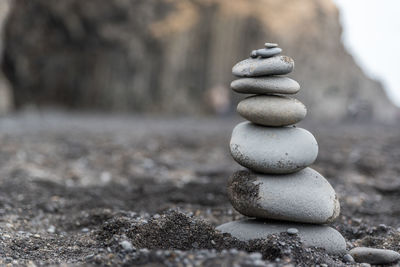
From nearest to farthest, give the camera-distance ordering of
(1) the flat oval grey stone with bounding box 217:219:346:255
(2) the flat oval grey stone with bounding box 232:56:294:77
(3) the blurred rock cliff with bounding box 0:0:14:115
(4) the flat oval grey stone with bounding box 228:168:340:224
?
1. (1) the flat oval grey stone with bounding box 217:219:346:255
2. (4) the flat oval grey stone with bounding box 228:168:340:224
3. (2) the flat oval grey stone with bounding box 232:56:294:77
4. (3) the blurred rock cliff with bounding box 0:0:14:115

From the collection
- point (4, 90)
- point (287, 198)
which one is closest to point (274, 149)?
point (287, 198)

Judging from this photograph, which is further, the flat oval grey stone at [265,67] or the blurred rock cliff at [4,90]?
the blurred rock cliff at [4,90]

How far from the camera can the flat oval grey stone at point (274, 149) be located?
5621 mm

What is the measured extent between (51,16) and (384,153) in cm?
1885

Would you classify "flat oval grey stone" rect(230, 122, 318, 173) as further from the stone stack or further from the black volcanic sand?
the black volcanic sand

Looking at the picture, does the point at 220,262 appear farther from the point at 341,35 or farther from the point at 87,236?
the point at 341,35

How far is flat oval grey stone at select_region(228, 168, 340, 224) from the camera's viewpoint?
5.57 meters

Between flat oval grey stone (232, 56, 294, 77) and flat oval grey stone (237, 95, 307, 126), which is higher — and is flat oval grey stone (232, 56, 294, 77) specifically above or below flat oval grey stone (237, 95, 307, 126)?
above

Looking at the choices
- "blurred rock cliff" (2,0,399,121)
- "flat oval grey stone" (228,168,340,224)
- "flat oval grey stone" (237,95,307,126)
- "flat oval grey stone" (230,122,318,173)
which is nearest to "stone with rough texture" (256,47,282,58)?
"flat oval grey stone" (237,95,307,126)

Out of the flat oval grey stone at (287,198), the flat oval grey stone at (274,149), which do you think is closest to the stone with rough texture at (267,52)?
the flat oval grey stone at (274,149)

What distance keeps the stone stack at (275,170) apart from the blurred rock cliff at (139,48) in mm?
22704

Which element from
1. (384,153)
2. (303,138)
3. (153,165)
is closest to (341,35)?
(384,153)

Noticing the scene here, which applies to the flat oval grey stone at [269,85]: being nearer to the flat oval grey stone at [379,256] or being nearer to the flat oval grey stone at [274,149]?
the flat oval grey stone at [274,149]

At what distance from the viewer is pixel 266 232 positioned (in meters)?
5.62
